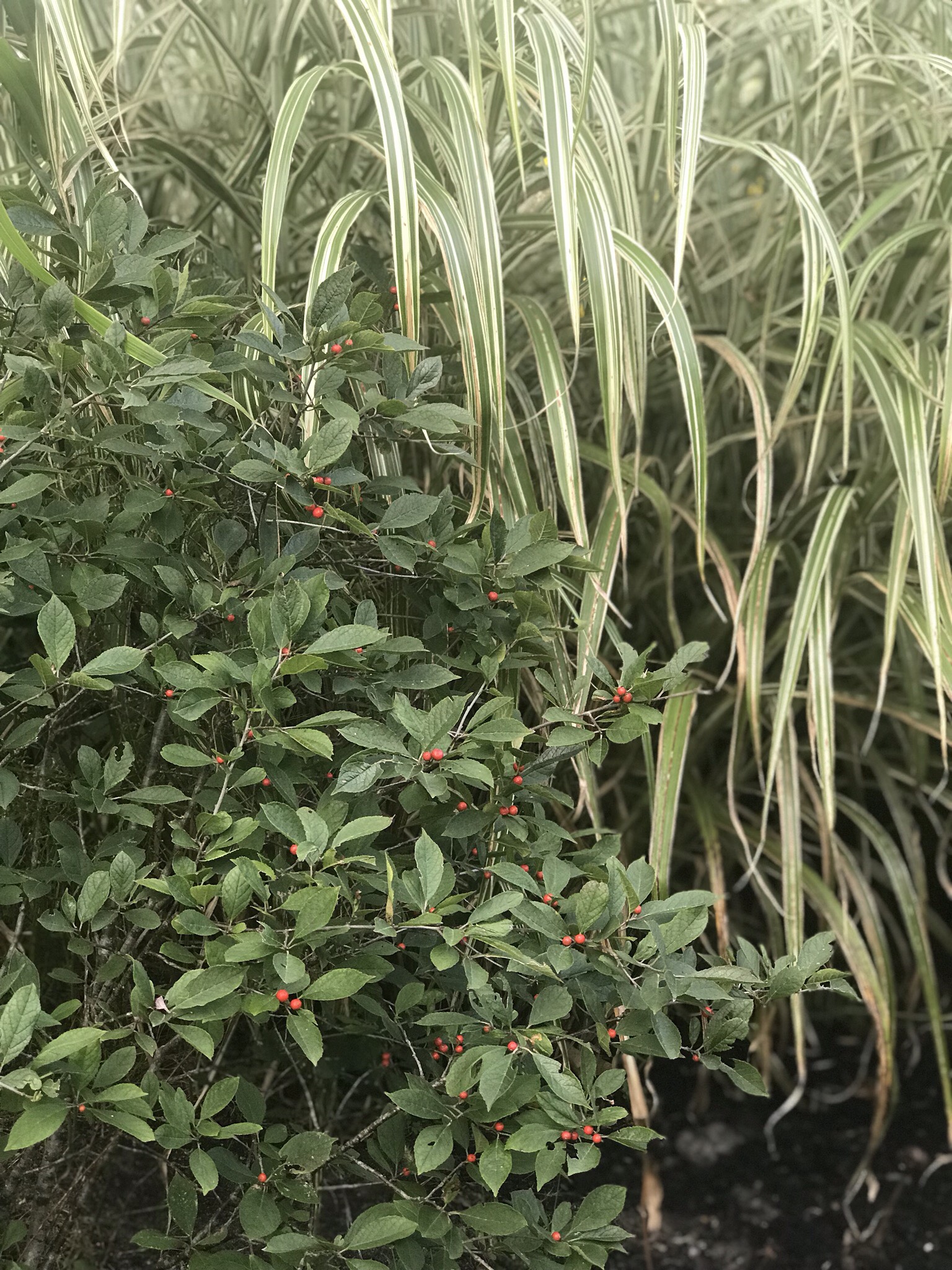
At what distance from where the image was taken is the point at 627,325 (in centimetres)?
101

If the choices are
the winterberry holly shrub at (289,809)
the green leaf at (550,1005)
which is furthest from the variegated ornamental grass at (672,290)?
the green leaf at (550,1005)

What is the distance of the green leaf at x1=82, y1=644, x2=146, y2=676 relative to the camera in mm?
604

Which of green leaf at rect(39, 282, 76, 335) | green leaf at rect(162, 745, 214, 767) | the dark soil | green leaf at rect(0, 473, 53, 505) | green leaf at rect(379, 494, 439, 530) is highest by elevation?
green leaf at rect(39, 282, 76, 335)

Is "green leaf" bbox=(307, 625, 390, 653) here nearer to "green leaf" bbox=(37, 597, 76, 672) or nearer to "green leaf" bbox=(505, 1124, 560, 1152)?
"green leaf" bbox=(37, 597, 76, 672)

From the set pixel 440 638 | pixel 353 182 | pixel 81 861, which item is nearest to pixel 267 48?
pixel 353 182

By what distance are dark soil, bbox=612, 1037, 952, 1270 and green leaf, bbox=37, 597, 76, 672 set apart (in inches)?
36.2

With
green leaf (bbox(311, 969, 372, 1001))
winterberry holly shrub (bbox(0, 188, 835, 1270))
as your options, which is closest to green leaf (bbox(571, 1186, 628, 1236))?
winterberry holly shrub (bbox(0, 188, 835, 1270))

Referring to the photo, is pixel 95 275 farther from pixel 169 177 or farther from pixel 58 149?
pixel 169 177

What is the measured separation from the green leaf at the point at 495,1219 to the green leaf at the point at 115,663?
0.38 meters

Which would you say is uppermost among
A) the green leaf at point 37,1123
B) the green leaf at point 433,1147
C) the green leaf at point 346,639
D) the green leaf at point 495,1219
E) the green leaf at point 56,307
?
the green leaf at point 56,307

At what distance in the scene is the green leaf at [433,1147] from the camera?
620 mm

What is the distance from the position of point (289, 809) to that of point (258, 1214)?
0.25 metres

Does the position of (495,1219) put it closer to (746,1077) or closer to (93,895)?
(746,1077)

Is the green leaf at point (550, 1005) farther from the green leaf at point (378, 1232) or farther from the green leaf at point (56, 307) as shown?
the green leaf at point (56, 307)
